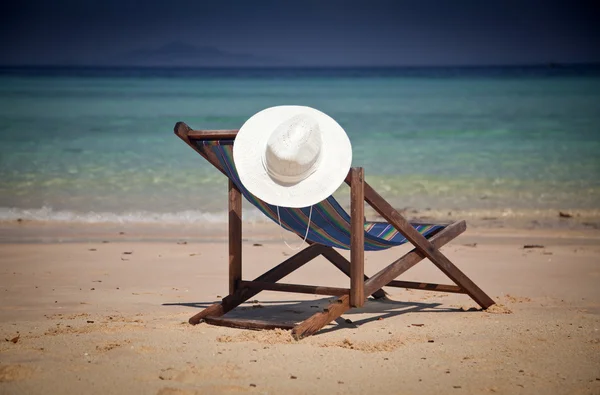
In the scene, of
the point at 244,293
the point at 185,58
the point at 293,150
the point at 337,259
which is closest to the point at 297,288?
the point at 244,293

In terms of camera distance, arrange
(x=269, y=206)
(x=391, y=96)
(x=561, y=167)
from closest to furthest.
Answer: (x=269, y=206)
(x=561, y=167)
(x=391, y=96)

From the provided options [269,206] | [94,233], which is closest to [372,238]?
[269,206]

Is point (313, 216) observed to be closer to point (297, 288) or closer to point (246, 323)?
point (297, 288)

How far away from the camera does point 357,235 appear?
4262 mm

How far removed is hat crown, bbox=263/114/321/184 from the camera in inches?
162

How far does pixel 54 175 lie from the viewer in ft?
43.3

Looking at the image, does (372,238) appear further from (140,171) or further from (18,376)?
(140,171)

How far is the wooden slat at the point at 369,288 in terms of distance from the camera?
4219mm

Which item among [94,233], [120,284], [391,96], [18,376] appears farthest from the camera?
[391,96]

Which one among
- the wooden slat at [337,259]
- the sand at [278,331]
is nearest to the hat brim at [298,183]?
the sand at [278,331]

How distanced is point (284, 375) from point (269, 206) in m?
1.05

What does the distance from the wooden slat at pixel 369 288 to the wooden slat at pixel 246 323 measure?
0.42ft

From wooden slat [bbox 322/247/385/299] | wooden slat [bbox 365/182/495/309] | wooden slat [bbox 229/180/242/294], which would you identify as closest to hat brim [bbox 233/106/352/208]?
wooden slat [bbox 365/182/495/309]

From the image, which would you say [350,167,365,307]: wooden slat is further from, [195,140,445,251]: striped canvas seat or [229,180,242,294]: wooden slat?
[229,180,242,294]: wooden slat
